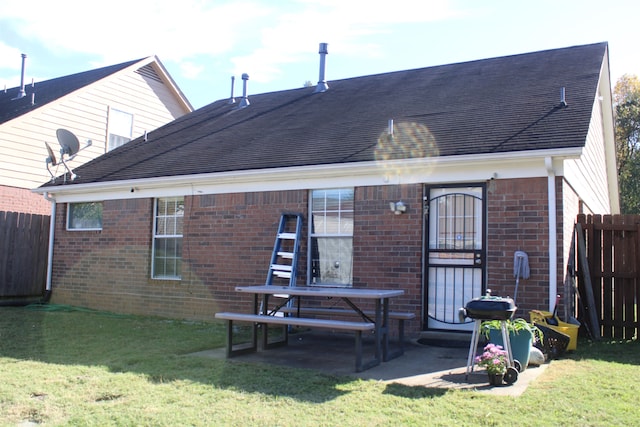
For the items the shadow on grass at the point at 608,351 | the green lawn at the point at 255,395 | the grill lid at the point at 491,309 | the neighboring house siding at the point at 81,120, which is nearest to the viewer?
the green lawn at the point at 255,395

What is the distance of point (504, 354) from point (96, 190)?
9.83 meters

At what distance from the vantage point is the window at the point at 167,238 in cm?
1166

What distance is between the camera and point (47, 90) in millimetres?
20062

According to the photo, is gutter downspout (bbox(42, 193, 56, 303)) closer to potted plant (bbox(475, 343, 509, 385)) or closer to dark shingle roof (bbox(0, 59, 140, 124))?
dark shingle roof (bbox(0, 59, 140, 124))

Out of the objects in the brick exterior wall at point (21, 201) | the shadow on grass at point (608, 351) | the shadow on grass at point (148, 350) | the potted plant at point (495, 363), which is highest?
the brick exterior wall at point (21, 201)

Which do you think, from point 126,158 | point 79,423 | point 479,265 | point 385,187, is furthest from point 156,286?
point 79,423

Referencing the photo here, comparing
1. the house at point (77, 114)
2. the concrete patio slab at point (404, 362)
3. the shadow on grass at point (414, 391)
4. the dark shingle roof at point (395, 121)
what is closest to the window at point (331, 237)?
the dark shingle roof at point (395, 121)

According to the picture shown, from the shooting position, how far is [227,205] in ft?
35.9

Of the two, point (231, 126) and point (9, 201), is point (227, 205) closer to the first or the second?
point (231, 126)

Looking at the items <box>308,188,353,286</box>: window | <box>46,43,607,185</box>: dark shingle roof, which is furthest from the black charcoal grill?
<box>308,188,353,286</box>: window

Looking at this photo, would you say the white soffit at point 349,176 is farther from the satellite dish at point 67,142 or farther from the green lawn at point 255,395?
the green lawn at point 255,395

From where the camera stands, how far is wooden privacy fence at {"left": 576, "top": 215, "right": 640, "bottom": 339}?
29.7ft

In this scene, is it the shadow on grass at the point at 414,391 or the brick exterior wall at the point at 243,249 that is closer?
the shadow on grass at the point at 414,391

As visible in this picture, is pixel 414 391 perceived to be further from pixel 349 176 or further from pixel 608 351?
pixel 349 176
